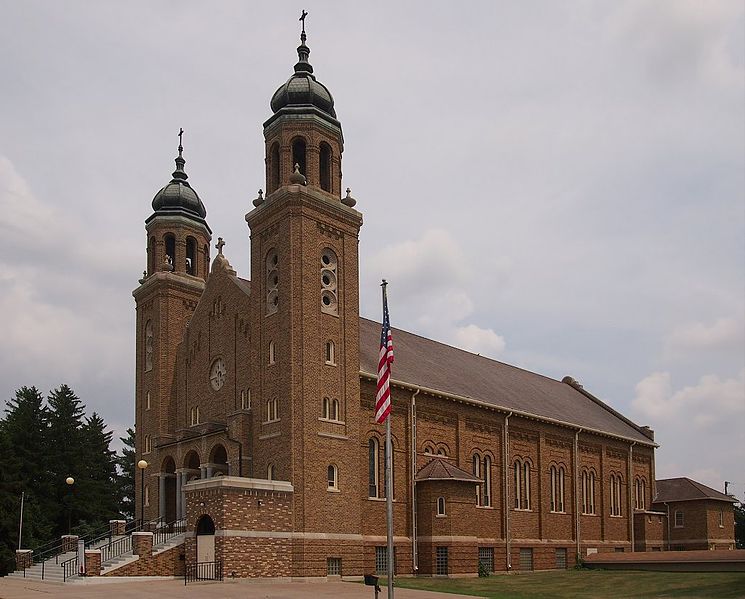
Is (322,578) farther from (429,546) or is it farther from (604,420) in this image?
(604,420)

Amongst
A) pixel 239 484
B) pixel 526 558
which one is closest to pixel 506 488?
pixel 526 558

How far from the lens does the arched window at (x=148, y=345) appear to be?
50906 mm

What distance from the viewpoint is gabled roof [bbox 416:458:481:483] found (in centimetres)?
4388

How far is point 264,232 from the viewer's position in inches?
1694

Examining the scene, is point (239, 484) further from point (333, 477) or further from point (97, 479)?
point (97, 479)

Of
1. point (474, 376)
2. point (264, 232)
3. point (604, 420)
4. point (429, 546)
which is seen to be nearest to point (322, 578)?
point (429, 546)

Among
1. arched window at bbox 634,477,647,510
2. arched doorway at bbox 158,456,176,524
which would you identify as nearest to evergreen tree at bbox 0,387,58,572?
arched doorway at bbox 158,456,176,524

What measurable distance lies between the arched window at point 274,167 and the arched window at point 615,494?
34576 millimetres

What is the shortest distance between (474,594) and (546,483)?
2248 centimetres

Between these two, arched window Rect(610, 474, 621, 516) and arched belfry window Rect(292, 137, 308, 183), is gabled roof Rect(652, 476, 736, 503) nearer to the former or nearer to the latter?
arched window Rect(610, 474, 621, 516)

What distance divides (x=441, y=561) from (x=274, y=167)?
21357 millimetres

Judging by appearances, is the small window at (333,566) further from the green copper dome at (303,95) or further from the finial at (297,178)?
the green copper dome at (303,95)

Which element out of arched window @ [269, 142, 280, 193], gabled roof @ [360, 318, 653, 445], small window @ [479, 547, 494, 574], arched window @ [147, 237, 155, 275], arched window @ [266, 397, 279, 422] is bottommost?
small window @ [479, 547, 494, 574]

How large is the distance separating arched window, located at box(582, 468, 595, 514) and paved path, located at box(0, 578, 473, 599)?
89.4 feet
